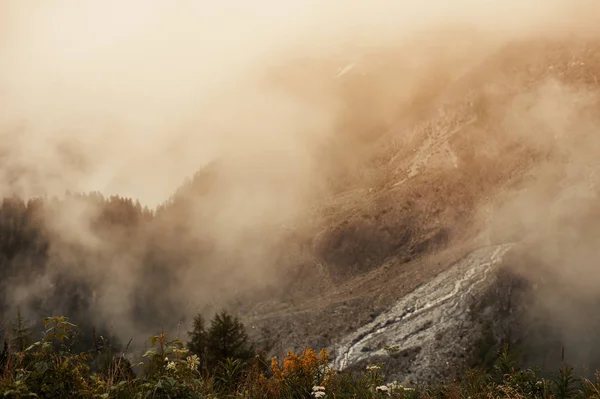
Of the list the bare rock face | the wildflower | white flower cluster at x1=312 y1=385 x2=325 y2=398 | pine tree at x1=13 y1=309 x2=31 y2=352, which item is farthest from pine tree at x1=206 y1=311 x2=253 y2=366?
the bare rock face

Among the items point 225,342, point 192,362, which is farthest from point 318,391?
point 225,342

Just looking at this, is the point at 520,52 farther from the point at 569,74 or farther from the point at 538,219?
the point at 538,219

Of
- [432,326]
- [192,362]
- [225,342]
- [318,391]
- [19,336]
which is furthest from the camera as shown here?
[432,326]

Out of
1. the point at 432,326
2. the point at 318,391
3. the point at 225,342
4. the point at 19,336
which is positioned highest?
the point at 19,336

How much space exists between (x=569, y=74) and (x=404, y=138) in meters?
52.5

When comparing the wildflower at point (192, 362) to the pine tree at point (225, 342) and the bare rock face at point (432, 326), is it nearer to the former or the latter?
the pine tree at point (225, 342)

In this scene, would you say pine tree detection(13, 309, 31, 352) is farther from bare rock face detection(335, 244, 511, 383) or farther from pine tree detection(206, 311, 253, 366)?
bare rock face detection(335, 244, 511, 383)

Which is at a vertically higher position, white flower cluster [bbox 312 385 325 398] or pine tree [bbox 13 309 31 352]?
pine tree [bbox 13 309 31 352]

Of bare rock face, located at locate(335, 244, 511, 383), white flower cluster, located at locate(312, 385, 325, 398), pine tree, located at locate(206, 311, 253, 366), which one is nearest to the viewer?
white flower cluster, located at locate(312, 385, 325, 398)

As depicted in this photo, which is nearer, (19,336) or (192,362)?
(192,362)

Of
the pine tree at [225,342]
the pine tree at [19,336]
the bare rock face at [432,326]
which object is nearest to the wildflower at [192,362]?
the pine tree at [19,336]

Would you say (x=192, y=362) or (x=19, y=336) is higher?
(x=19, y=336)

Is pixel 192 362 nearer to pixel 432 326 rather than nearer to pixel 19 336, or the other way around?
pixel 19 336

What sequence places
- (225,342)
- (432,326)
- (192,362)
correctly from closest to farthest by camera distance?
(192,362) < (225,342) < (432,326)
